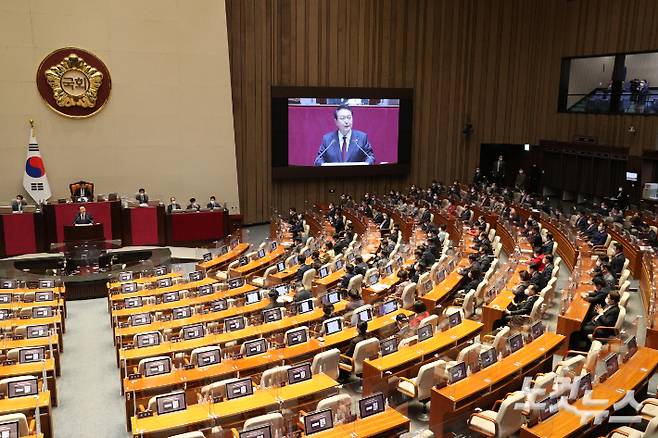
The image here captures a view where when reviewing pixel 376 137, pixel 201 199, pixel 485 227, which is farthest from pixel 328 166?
pixel 485 227

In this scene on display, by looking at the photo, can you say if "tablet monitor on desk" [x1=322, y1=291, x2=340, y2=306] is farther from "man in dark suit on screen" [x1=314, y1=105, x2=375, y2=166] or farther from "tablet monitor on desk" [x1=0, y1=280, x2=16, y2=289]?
"man in dark suit on screen" [x1=314, y1=105, x2=375, y2=166]

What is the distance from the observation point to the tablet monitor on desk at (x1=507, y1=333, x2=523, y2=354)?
29.2ft

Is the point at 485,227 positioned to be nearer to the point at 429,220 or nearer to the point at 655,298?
the point at 429,220

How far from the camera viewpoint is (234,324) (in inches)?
404

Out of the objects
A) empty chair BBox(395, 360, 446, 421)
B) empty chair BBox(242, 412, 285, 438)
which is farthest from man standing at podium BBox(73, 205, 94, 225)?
empty chair BBox(242, 412, 285, 438)

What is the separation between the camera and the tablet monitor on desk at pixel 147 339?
943 centimetres

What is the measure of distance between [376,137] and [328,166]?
8.18 feet

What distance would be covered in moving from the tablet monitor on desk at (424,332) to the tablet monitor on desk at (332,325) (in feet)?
4.23

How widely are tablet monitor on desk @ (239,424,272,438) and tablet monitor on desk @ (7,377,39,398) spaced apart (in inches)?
126

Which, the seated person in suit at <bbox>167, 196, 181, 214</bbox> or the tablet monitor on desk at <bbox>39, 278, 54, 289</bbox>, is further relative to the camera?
the seated person in suit at <bbox>167, 196, 181, 214</bbox>

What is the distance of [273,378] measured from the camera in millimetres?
7812

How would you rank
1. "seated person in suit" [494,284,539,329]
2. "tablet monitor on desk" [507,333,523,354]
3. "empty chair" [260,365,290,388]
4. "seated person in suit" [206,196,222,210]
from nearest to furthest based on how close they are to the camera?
"empty chair" [260,365,290,388] < "tablet monitor on desk" [507,333,523,354] < "seated person in suit" [494,284,539,329] < "seated person in suit" [206,196,222,210]

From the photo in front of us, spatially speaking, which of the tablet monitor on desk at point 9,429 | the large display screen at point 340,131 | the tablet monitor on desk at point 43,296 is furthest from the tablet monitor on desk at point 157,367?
the large display screen at point 340,131

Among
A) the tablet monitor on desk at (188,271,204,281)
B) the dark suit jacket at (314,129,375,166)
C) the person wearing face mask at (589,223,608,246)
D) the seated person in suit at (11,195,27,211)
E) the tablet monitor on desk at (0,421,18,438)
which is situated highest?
the dark suit jacket at (314,129,375,166)
